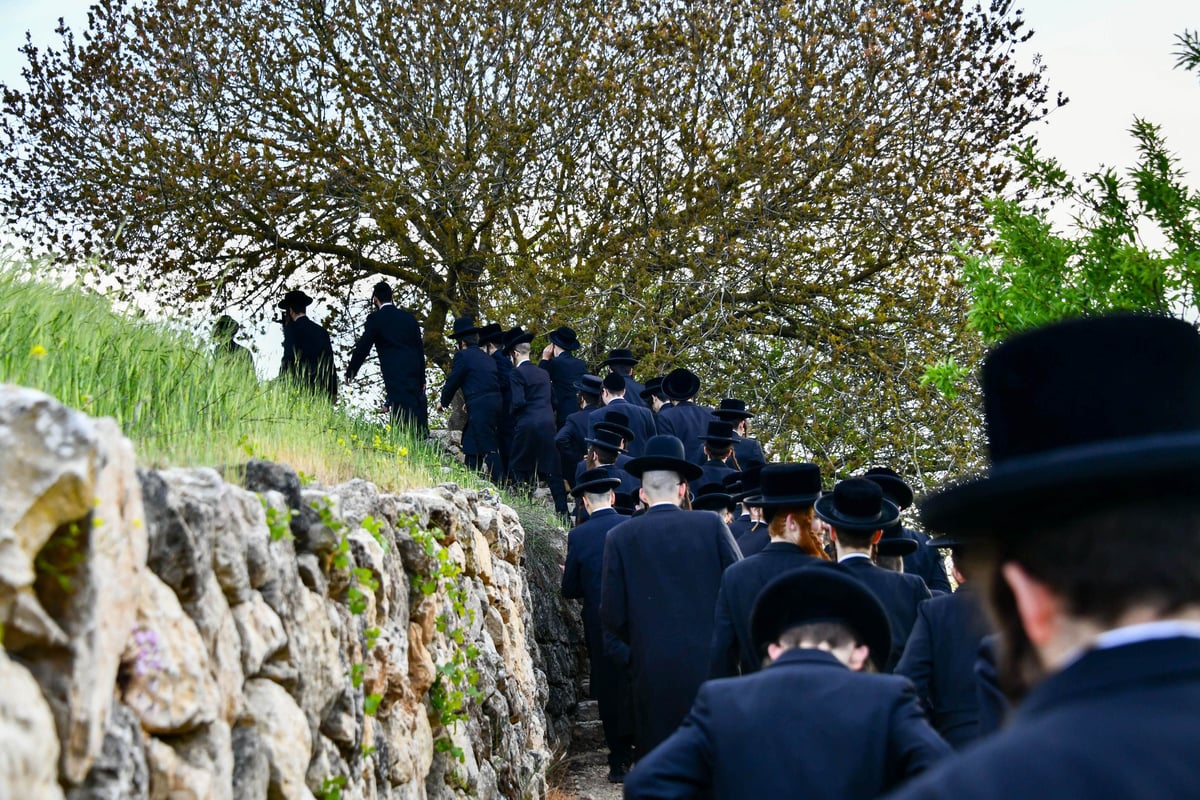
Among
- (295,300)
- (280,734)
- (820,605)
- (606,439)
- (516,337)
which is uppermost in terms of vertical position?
(295,300)

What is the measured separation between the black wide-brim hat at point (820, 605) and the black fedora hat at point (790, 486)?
2.15 m

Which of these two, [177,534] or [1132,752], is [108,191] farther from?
[1132,752]

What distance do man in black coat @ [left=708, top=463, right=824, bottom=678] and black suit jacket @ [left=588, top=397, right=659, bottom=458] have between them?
5710 millimetres

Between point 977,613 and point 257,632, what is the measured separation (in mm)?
2501

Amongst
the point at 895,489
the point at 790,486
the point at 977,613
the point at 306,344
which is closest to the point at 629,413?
the point at 306,344

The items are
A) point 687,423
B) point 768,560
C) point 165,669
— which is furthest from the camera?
point 687,423

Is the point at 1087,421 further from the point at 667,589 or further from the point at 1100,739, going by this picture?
the point at 667,589

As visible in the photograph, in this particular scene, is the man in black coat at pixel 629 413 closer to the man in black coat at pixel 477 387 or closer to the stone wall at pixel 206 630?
the man in black coat at pixel 477 387

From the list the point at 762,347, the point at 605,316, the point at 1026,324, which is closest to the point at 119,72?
the point at 605,316

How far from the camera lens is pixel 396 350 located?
12.6 meters

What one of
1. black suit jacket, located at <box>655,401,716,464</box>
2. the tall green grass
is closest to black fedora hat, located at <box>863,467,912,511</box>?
the tall green grass

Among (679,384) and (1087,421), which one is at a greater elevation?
(679,384)

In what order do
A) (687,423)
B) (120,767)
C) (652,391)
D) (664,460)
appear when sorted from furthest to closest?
(652,391)
(687,423)
(664,460)
(120,767)

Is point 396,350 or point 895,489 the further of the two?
point 396,350
